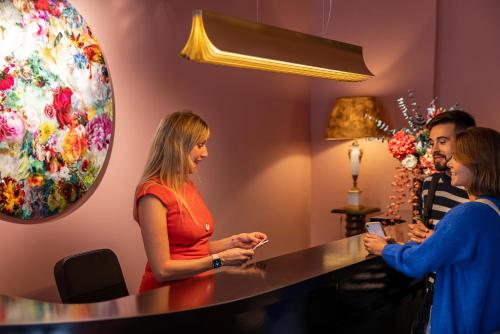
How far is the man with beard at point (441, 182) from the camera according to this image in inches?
98.8

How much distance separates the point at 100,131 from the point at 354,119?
210 centimetres

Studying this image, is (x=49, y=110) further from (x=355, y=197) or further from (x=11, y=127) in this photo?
(x=355, y=197)

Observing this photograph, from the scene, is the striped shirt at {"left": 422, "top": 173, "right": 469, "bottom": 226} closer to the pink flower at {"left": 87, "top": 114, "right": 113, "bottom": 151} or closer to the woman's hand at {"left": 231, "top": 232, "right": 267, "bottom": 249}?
the woman's hand at {"left": 231, "top": 232, "right": 267, "bottom": 249}

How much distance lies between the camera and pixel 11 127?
8.40 ft

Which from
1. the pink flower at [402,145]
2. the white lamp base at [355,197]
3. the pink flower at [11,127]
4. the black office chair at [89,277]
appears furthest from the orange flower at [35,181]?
the white lamp base at [355,197]

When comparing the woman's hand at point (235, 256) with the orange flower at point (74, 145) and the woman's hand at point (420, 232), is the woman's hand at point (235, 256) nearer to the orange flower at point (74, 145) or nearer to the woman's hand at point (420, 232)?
the woman's hand at point (420, 232)

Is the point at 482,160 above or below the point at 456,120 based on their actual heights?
below

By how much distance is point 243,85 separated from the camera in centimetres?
423

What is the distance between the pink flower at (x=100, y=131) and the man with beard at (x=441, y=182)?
5.54 ft

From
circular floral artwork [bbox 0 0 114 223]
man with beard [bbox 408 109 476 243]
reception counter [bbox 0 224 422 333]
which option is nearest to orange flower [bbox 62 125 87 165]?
circular floral artwork [bbox 0 0 114 223]

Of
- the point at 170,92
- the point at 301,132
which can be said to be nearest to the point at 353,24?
the point at 301,132

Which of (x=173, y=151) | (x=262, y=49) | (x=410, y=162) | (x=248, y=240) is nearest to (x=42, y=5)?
(x=173, y=151)

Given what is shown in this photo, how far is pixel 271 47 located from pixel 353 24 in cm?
277

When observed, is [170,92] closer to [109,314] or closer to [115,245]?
[115,245]
